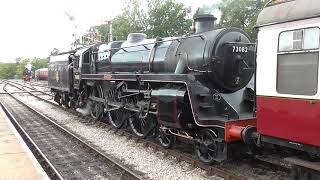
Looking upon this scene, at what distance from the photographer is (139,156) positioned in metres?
9.87

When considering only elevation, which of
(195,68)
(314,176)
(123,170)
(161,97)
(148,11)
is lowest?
(123,170)

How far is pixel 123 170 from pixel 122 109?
4586 mm

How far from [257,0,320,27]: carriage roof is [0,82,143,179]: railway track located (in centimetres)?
385

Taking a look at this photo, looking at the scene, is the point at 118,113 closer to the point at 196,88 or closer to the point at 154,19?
the point at 196,88

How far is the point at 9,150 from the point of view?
31.9 feet

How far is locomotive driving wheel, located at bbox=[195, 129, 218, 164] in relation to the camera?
838 cm

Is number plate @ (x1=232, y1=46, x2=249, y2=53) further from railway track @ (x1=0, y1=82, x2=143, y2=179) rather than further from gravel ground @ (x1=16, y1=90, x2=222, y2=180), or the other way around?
railway track @ (x1=0, y1=82, x2=143, y2=179)

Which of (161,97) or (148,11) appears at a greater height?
(148,11)

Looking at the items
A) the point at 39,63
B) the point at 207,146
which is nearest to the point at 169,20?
the point at 207,146

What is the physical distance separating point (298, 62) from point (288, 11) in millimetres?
783

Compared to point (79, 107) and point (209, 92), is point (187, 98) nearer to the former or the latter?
point (209, 92)

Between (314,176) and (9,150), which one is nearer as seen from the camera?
(314,176)

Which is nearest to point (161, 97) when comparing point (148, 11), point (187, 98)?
point (187, 98)

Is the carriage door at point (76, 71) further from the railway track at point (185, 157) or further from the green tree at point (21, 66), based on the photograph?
the green tree at point (21, 66)
